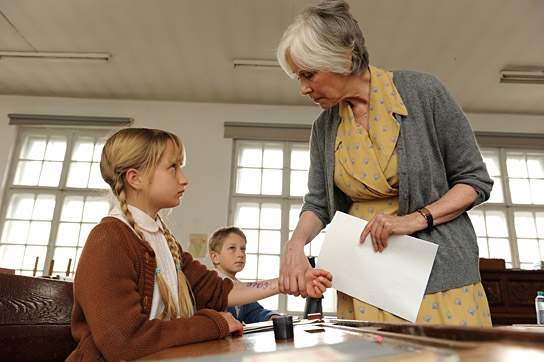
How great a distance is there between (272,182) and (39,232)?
9.95 ft

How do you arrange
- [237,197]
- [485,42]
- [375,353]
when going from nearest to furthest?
1. [375,353]
2. [485,42]
3. [237,197]

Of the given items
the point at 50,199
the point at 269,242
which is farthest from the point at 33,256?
the point at 269,242

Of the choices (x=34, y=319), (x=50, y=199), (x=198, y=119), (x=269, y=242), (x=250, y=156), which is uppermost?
(x=198, y=119)

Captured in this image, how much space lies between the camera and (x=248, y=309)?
7.57 feet

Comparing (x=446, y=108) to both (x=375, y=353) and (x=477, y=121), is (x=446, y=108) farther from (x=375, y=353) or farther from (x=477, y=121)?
(x=477, y=121)

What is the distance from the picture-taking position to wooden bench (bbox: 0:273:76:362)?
833 mm

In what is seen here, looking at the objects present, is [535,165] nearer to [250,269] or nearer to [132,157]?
[250,269]

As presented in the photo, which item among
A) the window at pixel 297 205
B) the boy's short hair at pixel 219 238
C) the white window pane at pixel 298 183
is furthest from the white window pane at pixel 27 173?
the boy's short hair at pixel 219 238

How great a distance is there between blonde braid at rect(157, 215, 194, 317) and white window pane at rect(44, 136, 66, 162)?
5.16m

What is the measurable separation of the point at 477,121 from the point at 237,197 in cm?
342

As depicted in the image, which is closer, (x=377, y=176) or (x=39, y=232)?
(x=377, y=176)

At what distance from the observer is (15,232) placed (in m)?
5.45

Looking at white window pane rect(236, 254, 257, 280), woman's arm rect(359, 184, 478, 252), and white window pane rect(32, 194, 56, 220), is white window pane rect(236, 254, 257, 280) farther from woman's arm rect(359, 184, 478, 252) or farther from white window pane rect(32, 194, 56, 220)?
woman's arm rect(359, 184, 478, 252)

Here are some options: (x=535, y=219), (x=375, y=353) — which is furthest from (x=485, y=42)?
(x=375, y=353)
